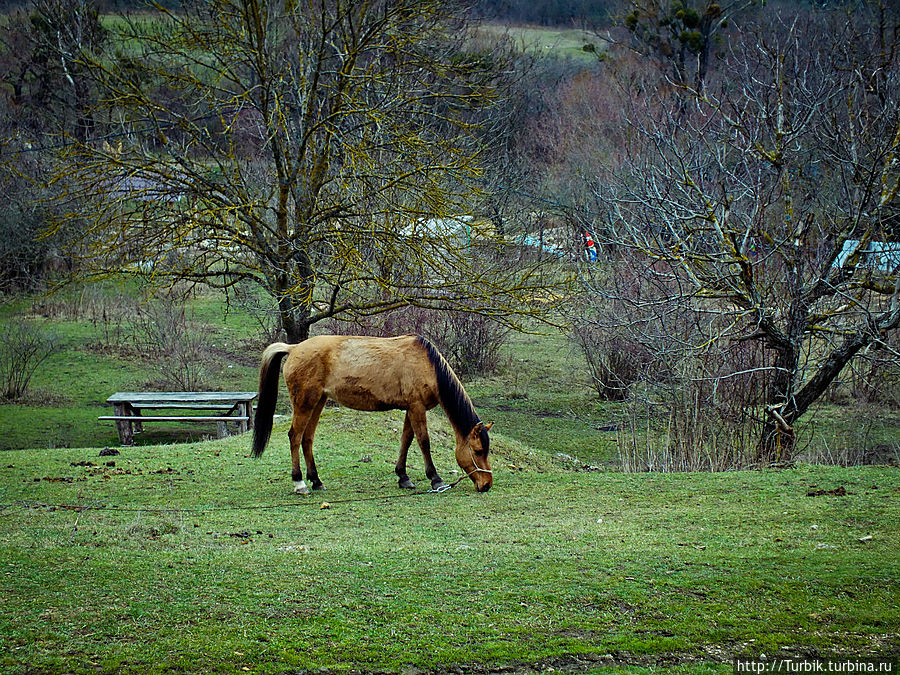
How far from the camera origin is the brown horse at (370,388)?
29.1 ft

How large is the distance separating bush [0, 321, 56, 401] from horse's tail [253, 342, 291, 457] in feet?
32.6

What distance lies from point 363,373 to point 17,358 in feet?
37.7

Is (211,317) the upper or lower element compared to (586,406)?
upper

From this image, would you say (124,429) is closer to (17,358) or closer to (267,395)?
(17,358)

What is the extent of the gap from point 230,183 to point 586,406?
889cm

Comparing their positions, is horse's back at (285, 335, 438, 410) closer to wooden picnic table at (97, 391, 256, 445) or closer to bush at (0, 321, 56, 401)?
wooden picnic table at (97, 391, 256, 445)

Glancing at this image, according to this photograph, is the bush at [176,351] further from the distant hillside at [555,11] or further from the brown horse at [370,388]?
the distant hillside at [555,11]

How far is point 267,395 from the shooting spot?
9.02 m

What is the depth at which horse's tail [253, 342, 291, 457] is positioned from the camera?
8969mm

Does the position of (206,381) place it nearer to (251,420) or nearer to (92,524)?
(251,420)

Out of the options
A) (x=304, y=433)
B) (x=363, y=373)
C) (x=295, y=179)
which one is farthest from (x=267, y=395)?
(x=295, y=179)

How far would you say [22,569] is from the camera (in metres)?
5.60

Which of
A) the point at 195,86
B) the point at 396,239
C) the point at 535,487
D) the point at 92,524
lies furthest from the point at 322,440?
the point at 195,86

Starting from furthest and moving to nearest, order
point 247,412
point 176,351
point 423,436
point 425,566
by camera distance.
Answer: point 176,351 < point 247,412 < point 423,436 < point 425,566
